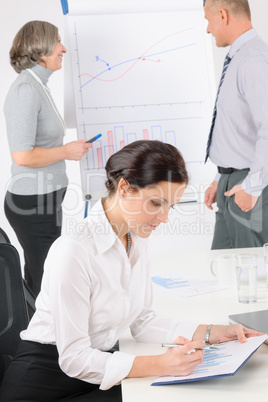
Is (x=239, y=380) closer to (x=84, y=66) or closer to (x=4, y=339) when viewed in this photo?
(x=4, y=339)

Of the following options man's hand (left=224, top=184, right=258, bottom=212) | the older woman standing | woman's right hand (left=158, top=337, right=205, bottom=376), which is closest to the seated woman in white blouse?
woman's right hand (left=158, top=337, right=205, bottom=376)

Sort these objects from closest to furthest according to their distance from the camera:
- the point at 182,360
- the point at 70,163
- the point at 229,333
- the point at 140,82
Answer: the point at 182,360, the point at 229,333, the point at 140,82, the point at 70,163

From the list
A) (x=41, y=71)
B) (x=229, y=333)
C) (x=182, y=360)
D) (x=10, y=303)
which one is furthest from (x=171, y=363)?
(x=41, y=71)

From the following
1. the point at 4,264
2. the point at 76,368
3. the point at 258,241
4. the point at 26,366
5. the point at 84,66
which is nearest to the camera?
the point at 76,368

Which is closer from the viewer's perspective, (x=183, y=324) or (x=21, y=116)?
(x=183, y=324)

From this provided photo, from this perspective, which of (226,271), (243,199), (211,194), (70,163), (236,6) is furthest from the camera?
(70,163)

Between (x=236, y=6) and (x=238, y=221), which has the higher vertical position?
(x=236, y=6)

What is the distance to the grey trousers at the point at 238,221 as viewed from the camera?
226cm

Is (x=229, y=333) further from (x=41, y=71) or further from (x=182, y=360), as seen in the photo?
(x=41, y=71)

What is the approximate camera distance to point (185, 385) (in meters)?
0.90

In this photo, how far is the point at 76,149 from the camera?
2531mm

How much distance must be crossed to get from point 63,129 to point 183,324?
1.56 meters

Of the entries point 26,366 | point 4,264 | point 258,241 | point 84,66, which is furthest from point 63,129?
point 26,366

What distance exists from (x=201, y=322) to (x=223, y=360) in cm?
28
